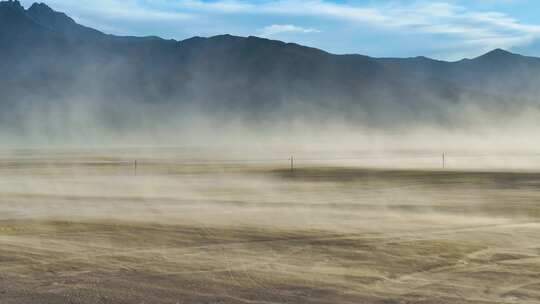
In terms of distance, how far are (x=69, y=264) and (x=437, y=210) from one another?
11.2m

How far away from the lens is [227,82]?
164000 mm

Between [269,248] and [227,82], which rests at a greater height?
[227,82]

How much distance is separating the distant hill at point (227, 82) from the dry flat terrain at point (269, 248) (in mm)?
124012

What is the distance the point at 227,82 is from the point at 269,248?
500 feet

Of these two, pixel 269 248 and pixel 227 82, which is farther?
pixel 227 82

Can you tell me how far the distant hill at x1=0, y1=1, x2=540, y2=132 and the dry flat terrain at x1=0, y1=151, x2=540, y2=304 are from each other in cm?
12401

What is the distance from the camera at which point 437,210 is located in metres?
19.3

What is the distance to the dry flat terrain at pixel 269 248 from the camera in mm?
9734

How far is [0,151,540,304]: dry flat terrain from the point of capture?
973 cm

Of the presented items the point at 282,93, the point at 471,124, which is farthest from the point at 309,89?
the point at 471,124

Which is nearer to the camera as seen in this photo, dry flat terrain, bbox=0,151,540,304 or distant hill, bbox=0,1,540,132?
dry flat terrain, bbox=0,151,540,304

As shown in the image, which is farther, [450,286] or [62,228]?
[62,228]

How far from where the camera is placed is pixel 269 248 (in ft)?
42.4

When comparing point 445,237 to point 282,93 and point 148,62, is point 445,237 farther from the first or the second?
point 148,62
